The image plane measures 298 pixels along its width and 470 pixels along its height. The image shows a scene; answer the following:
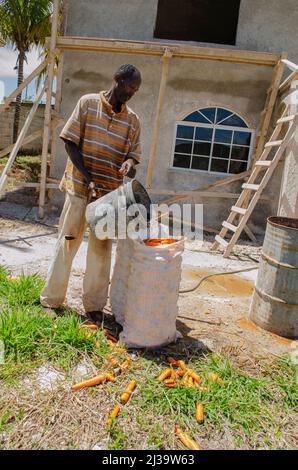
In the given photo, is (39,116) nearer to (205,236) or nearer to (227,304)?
(205,236)

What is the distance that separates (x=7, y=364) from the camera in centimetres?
253

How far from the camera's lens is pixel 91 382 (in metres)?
2.46

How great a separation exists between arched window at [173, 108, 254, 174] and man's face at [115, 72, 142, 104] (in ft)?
17.1

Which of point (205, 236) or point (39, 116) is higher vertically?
point (39, 116)

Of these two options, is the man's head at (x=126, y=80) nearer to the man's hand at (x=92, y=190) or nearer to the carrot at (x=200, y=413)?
the man's hand at (x=92, y=190)

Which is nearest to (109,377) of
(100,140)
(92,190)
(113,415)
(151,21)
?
(113,415)

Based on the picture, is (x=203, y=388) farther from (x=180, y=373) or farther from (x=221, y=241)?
(x=221, y=241)

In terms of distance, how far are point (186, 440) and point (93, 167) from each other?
2107 mm

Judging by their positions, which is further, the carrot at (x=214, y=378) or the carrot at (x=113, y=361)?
the carrot at (x=113, y=361)

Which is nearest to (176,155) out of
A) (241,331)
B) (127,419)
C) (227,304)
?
(227,304)

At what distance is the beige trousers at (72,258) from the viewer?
3154 millimetres

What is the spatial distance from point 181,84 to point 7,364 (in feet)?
22.3

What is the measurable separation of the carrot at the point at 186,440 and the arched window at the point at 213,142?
6529 millimetres

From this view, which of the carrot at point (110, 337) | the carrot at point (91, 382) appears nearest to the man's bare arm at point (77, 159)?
the carrot at point (110, 337)
